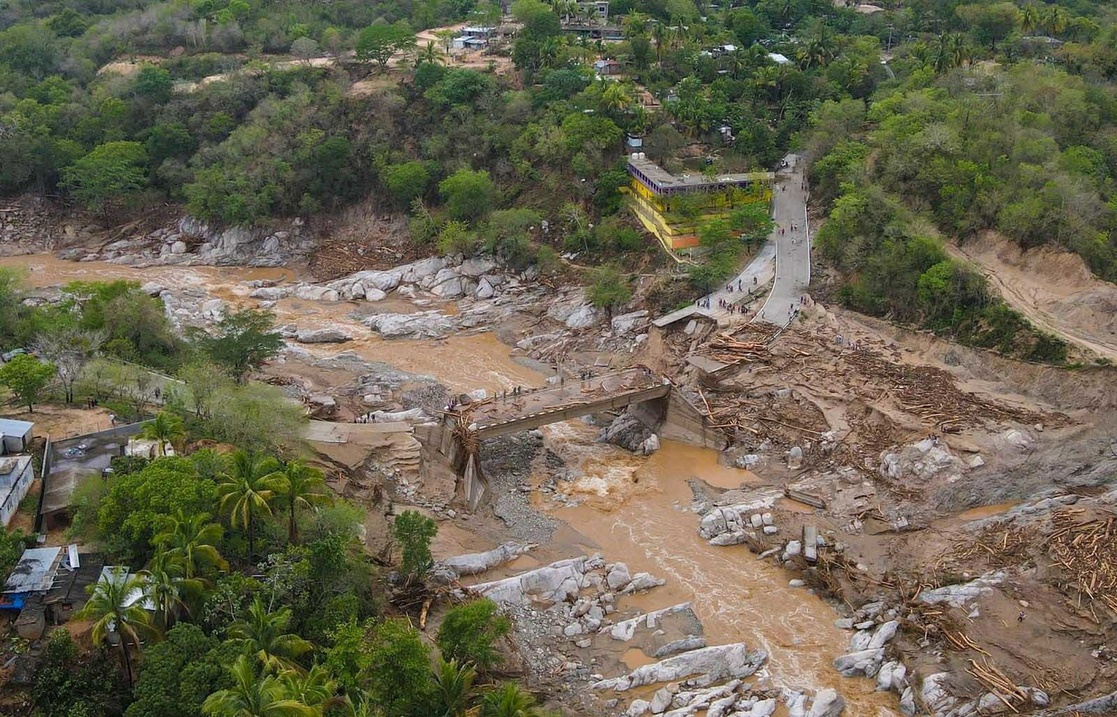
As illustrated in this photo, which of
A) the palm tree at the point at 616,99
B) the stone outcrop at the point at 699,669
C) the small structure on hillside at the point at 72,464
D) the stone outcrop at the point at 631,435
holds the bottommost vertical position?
the stone outcrop at the point at 631,435

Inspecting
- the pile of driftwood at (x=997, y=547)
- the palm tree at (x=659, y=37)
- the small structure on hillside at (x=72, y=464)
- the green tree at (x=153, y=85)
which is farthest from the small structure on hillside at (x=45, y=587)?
the palm tree at (x=659, y=37)

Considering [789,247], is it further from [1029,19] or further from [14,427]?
[14,427]

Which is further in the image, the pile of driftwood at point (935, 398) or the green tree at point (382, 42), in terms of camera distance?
the green tree at point (382, 42)

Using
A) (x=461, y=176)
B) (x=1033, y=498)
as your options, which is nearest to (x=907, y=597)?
(x=1033, y=498)

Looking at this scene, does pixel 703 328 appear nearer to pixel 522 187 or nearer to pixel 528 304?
pixel 528 304

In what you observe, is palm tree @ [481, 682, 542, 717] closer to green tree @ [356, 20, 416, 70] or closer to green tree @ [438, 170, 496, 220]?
green tree @ [438, 170, 496, 220]

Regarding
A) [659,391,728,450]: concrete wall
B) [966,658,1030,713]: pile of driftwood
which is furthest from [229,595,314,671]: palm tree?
[659,391,728,450]: concrete wall

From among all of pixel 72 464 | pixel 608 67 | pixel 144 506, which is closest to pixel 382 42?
pixel 608 67

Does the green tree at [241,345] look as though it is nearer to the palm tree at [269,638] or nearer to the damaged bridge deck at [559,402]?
the damaged bridge deck at [559,402]
